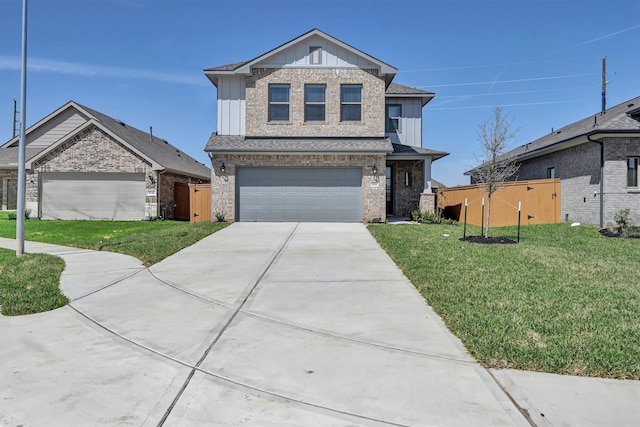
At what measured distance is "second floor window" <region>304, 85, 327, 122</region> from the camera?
17.8m

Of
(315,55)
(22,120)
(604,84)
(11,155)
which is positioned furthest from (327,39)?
(11,155)

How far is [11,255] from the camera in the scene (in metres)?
9.56

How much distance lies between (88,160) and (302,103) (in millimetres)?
11530

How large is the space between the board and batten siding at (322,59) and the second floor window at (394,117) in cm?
338

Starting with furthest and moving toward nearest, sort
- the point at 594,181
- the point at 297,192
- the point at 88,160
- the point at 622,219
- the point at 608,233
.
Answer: the point at 88,160 < the point at 297,192 < the point at 594,181 < the point at 622,219 < the point at 608,233

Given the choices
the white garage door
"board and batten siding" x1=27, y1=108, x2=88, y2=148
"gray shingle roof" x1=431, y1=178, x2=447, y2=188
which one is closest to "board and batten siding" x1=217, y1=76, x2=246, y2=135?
the white garage door

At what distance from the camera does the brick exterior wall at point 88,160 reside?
67.8 ft

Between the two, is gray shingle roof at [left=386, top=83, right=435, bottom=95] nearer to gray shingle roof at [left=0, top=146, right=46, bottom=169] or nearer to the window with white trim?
the window with white trim

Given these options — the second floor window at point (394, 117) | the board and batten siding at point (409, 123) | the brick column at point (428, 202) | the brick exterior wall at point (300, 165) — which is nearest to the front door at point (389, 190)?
the board and batten siding at point (409, 123)

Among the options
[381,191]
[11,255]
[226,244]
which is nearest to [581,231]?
[381,191]

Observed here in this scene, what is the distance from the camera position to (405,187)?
20.8m

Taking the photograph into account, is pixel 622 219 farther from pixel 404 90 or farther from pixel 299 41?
pixel 299 41

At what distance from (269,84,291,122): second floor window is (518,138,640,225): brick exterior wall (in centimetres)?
1209

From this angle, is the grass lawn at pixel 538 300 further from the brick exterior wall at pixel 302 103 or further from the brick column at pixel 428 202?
the brick exterior wall at pixel 302 103
